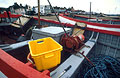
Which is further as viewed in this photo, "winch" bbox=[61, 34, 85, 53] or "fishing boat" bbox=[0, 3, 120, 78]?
"winch" bbox=[61, 34, 85, 53]

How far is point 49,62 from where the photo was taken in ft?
5.03

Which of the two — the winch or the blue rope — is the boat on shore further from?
the winch

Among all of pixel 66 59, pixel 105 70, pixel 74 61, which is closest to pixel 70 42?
pixel 74 61

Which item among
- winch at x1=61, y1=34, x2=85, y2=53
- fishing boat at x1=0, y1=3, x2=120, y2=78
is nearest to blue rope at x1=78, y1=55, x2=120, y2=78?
fishing boat at x1=0, y1=3, x2=120, y2=78

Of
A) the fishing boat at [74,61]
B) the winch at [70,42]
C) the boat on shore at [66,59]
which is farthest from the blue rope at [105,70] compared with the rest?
the winch at [70,42]

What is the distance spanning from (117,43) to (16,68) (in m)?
4.34

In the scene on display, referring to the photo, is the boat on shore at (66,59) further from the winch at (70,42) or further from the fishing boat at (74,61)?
the winch at (70,42)

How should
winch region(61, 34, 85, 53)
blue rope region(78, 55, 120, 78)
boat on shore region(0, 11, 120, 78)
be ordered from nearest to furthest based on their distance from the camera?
boat on shore region(0, 11, 120, 78) → blue rope region(78, 55, 120, 78) → winch region(61, 34, 85, 53)

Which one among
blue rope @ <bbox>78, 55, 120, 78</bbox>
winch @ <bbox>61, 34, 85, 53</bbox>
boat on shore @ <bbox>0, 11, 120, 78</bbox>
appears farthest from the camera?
winch @ <bbox>61, 34, 85, 53</bbox>

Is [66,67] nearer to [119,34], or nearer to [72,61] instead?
[72,61]

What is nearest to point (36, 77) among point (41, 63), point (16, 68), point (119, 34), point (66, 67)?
point (16, 68)

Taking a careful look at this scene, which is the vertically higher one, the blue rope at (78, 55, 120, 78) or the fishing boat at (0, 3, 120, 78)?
the fishing boat at (0, 3, 120, 78)

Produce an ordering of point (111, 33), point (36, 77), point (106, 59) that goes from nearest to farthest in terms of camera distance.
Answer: point (36, 77), point (106, 59), point (111, 33)

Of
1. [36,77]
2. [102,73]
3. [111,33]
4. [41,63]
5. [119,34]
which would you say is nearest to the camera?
[36,77]
